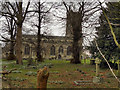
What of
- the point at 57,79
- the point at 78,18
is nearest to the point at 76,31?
the point at 78,18

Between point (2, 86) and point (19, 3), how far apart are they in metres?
16.9

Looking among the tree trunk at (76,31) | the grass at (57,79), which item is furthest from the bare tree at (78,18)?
the grass at (57,79)

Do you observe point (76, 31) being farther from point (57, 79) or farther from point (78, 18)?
point (57, 79)

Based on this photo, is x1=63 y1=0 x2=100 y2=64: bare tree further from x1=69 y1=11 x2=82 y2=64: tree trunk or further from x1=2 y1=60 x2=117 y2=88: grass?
x1=2 y1=60 x2=117 y2=88: grass

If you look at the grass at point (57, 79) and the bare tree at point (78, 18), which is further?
A: the bare tree at point (78, 18)

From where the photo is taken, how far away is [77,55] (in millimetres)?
23344

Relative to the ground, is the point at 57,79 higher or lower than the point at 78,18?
lower

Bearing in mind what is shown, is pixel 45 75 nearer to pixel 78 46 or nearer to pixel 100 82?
pixel 100 82

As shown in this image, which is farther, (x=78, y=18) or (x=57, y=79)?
(x=78, y=18)

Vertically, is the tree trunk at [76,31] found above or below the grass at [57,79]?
above

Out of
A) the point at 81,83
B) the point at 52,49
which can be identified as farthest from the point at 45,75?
the point at 52,49

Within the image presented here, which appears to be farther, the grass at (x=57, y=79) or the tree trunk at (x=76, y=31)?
the tree trunk at (x=76, y=31)

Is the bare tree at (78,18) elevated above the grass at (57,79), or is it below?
above

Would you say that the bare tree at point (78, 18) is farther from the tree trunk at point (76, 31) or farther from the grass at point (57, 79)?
the grass at point (57, 79)
